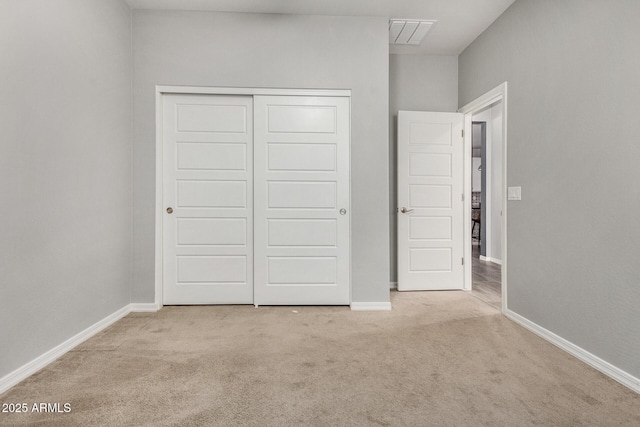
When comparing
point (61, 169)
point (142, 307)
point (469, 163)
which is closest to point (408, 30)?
point (469, 163)

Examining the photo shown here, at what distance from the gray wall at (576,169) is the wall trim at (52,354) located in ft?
12.1

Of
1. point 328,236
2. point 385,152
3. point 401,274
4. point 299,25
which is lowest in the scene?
point 401,274

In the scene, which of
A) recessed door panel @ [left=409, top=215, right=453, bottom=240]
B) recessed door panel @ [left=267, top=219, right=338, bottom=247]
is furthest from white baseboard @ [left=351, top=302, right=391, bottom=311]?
recessed door panel @ [left=409, top=215, right=453, bottom=240]

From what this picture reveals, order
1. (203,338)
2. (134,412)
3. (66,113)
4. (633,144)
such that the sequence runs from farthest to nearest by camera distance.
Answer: (203,338)
(66,113)
(633,144)
(134,412)

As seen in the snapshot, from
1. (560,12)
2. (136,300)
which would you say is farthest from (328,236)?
(560,12)

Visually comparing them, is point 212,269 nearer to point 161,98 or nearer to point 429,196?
point 161,98

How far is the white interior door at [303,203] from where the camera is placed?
3.21m

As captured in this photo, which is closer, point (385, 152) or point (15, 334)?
point (15, 334)

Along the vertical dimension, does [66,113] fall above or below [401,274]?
above

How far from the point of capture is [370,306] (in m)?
3.17

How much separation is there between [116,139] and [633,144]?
156 inches

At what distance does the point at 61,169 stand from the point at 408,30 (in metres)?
3.52

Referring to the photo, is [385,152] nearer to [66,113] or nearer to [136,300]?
[66,113]

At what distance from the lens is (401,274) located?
3.83m
